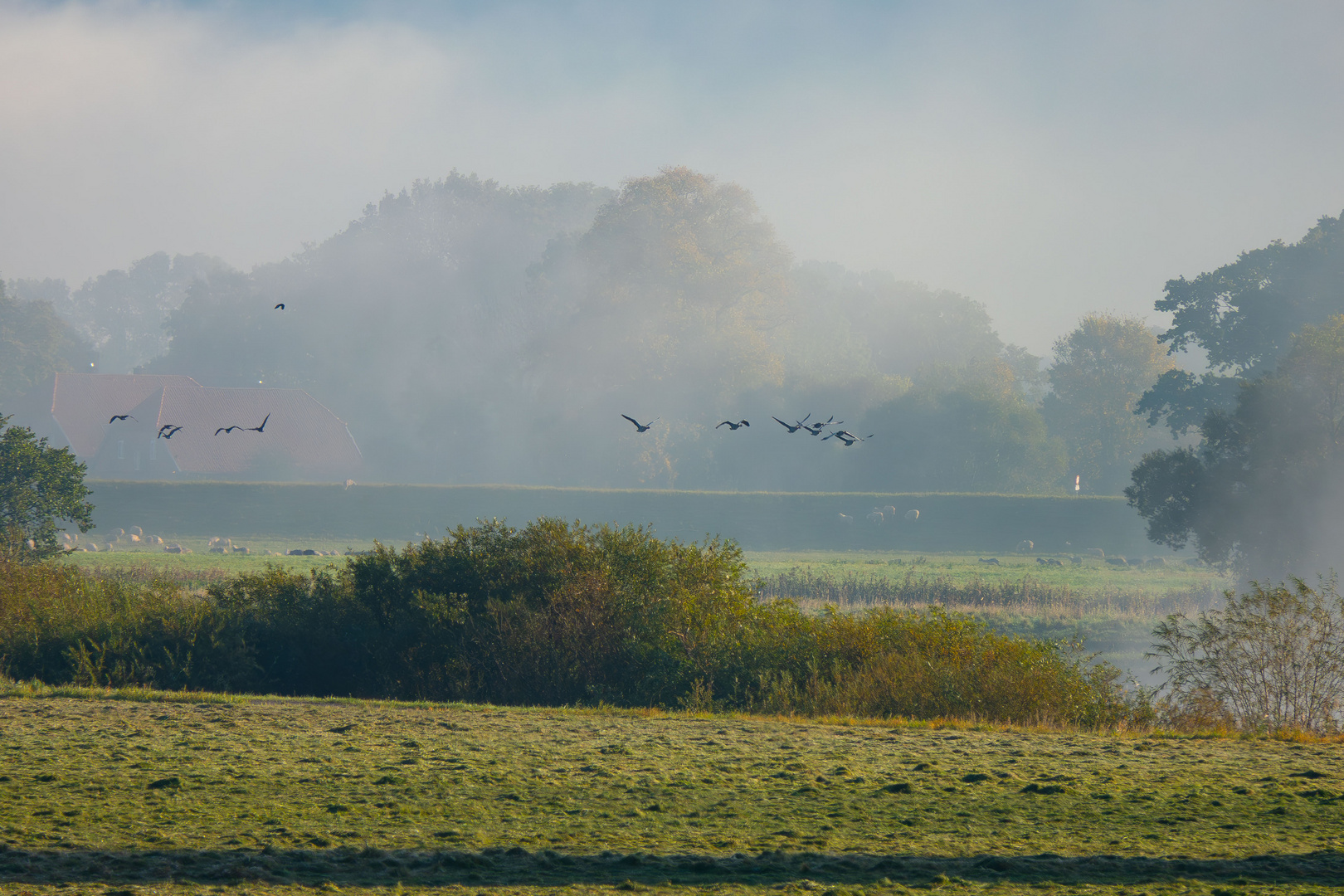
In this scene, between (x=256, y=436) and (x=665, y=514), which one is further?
(x=256, y=436)

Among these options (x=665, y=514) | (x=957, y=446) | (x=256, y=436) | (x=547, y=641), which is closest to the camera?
(x=547, y=641)

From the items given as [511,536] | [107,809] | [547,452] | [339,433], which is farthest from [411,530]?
[107,809]

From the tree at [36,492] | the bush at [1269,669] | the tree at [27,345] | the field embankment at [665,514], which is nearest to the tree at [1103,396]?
the field embankment at [665,514]

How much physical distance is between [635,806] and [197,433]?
7370 centimetres

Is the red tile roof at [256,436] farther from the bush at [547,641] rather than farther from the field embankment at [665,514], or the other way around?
Result: the bush at [547,641]

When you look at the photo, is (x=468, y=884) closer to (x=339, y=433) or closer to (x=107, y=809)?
(x=107, y=809)

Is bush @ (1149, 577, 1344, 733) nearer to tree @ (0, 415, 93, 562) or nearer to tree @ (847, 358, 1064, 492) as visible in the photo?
tree @ (0, 415, 93, 562)

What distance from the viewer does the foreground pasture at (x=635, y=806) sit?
5.79 meters

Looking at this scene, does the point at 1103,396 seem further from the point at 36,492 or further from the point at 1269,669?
the point at 36,492

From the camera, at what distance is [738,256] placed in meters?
69.4

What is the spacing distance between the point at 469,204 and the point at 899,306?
4207cm

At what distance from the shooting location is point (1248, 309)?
4338cm

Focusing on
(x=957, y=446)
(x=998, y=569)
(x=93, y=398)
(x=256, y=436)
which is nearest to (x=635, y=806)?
(x=998, y=569)

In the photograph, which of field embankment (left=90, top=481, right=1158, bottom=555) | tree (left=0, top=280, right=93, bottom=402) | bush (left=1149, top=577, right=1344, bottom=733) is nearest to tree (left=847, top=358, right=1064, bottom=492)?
field embankment (left=90, top=481, right=1158, bottom=555)
